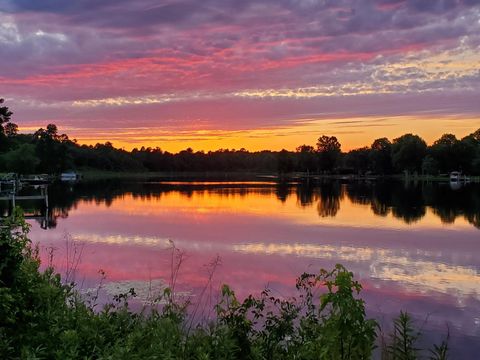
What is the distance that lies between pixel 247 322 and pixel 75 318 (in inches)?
109

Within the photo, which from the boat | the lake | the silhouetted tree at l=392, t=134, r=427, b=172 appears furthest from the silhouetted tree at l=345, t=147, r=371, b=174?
the lake

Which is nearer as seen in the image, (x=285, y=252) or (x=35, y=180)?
(x=285, y=252)

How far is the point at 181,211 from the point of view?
48875mm

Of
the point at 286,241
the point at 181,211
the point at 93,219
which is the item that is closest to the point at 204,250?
the point at 286,241

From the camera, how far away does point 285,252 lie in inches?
1046

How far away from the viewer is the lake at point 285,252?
1697 centimetres

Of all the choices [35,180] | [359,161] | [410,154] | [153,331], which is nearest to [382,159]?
[359,161]

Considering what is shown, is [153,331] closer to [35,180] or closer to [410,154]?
[35,180]

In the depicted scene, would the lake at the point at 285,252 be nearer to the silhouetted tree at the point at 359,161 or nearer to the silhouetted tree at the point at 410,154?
the silhouetted tree at the point at 410,154

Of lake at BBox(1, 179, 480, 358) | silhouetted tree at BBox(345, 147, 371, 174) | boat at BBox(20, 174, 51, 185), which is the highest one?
silhouetted tree at BBox(345, 147, 371, 174)

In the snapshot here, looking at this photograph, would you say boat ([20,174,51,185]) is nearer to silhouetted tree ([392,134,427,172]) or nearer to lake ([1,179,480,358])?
lake ([1,179,480,358])

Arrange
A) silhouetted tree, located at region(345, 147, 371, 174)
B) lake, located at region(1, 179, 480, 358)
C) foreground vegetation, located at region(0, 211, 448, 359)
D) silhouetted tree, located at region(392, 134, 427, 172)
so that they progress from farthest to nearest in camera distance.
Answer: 1. silhouetted tree, located at region(345, 147, 371, 174)
2. silhouetted tree, located at region(392, 134, 427, 172)
3. lake, located at region(1, 179, 480, 358)
4. foreground vegetation, located at region(0, 211, 448, 359)

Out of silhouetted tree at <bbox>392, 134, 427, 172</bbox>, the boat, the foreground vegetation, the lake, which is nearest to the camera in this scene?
the foreground vegetation

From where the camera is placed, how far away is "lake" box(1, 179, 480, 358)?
668 inches
